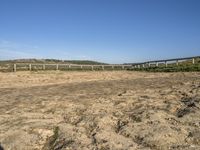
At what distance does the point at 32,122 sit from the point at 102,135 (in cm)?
195

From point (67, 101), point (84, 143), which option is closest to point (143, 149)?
point (84, 143)

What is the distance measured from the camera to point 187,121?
7328 millimetres

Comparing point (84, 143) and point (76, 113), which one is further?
point (76, 113)

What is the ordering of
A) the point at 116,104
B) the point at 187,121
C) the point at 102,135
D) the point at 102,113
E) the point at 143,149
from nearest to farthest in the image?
1. the point at 143,149
2. the point at 102,135
3. the point at 187,121
4. the point at 102,113
5. the point at 116,104

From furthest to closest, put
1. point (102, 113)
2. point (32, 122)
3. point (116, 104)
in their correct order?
point (116, 104), point (102, 113), point (32, 122)

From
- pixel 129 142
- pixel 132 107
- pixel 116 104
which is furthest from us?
pixel 116 104

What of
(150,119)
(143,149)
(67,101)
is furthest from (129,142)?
(67,101)

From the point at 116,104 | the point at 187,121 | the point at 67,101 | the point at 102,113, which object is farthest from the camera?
the point at 67,101

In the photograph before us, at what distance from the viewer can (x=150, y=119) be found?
7613 mm

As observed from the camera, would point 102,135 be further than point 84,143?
Yes

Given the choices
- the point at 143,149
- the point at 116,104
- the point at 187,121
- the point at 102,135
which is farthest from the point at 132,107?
the point at 143,149

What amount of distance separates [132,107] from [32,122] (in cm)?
274

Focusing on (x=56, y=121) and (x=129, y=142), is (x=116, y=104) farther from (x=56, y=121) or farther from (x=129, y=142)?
(x=129, y=142)

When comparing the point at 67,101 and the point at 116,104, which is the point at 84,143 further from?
the point at 67,101
